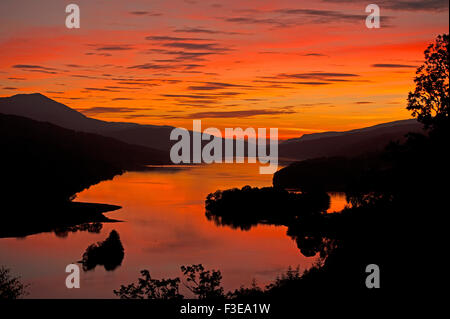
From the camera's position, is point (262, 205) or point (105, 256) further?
point (262, 205)

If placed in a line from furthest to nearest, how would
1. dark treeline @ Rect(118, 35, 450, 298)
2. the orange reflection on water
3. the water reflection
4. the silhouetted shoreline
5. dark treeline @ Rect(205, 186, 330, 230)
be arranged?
dark treeline @ Rect(205, 186, 330, 230) → the silhouetted shoreline → the water reflection → the orange reflection on water → dark treeline @ Rect(118, 35, 450, 298)

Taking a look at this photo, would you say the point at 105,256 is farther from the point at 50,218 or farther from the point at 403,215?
the point at 403,215

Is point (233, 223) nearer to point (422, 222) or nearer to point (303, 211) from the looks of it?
point (303, 211)

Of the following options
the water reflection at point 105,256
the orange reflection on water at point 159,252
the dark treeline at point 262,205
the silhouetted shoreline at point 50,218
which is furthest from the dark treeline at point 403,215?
the dark treeline at point 262,205

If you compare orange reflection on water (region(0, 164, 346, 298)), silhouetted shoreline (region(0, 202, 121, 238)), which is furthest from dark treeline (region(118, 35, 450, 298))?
silhouetted shoreline (region(0, 202, 121, 238))

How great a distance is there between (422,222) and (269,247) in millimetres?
48402

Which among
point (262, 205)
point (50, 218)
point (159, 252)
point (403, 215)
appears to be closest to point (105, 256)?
point (159, 252)

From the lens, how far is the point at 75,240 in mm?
71812

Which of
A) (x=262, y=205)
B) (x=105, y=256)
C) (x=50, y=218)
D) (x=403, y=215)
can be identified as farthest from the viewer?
(x=262, y=205)

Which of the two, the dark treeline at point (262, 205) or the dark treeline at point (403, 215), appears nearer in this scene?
the dark treeline at point (403, 215)

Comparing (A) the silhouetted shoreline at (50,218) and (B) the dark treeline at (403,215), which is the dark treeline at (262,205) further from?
(B) the dark treeline at (403,215)

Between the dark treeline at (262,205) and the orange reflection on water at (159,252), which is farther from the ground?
the dark treeline at (262,205)

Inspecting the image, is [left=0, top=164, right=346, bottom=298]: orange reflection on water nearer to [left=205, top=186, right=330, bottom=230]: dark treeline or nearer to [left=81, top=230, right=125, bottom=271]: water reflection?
[left=81, top=230, right=125, bottom=271]: water reflection
